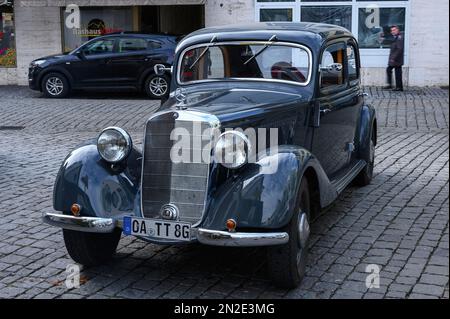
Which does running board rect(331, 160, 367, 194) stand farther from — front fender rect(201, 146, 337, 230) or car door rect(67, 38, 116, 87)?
car door rect(67, 38, 116, 87)

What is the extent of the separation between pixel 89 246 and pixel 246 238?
1381mm

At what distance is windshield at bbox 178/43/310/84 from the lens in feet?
19.1

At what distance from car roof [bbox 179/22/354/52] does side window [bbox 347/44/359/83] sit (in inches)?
28.8

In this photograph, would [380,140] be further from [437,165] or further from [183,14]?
[183,14]

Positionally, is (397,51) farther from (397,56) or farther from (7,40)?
(7,40)

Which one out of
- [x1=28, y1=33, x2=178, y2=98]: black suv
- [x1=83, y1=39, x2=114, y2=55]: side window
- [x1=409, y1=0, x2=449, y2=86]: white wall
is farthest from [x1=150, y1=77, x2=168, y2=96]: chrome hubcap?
[x1=409, y1=0, x2=449, y2=86]: white wall

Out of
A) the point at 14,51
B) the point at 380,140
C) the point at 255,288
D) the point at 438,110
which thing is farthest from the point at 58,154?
the point at 14,51

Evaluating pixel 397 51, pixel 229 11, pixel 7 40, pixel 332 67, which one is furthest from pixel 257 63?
pixel 7 40

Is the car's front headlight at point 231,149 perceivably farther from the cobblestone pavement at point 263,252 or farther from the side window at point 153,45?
the side window at point 153,45

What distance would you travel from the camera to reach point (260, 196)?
4.34 meters

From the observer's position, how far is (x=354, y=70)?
7.38 m

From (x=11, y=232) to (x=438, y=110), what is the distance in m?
9.93

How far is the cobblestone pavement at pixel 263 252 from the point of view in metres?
4.59

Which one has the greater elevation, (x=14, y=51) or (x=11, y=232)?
(x=14, y=51)
